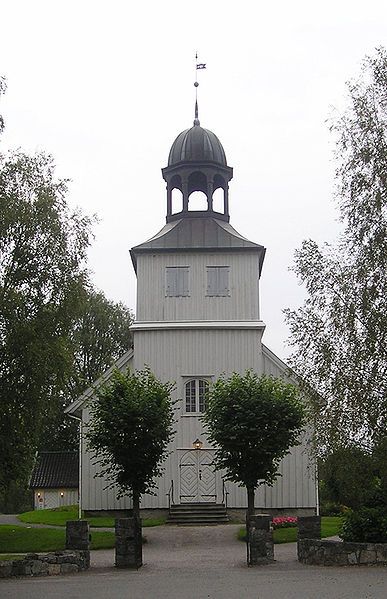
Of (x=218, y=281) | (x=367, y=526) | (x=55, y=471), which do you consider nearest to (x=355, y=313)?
(x=367, y=526)

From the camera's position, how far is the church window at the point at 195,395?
32938 millimetres

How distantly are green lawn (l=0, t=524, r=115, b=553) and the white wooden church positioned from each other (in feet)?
17.5

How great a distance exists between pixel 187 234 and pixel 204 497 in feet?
32.7

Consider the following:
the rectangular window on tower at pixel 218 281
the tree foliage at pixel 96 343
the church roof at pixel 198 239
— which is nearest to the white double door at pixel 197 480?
the rectangular window on tower at pixel 218 281

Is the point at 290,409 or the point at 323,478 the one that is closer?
the point at 323,478

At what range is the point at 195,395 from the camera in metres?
33.1

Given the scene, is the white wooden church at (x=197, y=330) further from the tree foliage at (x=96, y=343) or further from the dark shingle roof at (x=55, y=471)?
the tree foliage at (x=96, y=343)

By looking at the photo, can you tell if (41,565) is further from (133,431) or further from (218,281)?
(218,281)

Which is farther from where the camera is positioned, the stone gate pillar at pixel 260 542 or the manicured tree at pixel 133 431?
the manicured tree at pixel 133 431

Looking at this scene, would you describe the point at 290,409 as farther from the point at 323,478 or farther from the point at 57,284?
the point at 57,284

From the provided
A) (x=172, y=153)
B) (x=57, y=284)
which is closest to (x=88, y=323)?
(x=172, y=153)

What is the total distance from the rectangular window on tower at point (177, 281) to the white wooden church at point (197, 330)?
0.04 m

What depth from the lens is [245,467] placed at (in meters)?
24.3

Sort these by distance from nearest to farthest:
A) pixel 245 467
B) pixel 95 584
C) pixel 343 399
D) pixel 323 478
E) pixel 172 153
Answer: pixel 95 584, pixel 343 399, pixel 323 478, pixel 245 467, pixel 172 153
